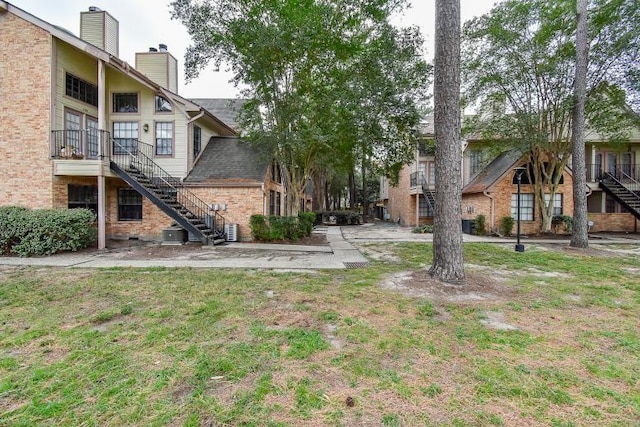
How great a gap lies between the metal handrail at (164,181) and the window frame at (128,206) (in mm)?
1094

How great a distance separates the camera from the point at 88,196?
39.7ft

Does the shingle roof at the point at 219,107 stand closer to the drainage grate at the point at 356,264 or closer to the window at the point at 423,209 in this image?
the drainage grate at the point at 356,264

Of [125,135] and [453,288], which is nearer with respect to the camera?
[453,288]

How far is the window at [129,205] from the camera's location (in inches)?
518

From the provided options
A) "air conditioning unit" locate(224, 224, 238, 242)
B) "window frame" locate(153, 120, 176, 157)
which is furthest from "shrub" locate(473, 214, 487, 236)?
"window frame" locate(153, 120, 176, 157)

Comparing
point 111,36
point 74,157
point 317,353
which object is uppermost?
point 111,36

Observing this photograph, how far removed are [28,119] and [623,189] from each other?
92.2 ft

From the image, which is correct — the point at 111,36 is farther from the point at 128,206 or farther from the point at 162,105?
the point at 128,206

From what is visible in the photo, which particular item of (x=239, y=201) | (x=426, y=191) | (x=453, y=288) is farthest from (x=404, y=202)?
(x=453, y=288)

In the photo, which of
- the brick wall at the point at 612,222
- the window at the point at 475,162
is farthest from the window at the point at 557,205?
the window at the point at 475,162

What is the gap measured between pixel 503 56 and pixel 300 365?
15.7 m

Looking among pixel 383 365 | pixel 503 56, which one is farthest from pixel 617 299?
pixel 503 56

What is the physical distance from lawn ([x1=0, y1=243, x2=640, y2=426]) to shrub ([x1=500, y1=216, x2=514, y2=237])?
35.2 ft

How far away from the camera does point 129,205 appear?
13.2m
